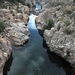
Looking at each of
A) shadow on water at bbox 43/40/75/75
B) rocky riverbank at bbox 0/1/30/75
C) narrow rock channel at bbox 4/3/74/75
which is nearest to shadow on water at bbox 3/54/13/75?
narrow rock channel at bbox 4/3/74/75

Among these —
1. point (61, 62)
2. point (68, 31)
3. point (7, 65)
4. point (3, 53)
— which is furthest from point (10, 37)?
point (68, 31)

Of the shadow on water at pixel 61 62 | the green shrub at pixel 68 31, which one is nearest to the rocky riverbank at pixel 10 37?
the shadow on water at pixel 61 62

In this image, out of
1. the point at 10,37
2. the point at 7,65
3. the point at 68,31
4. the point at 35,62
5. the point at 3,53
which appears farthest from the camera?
the point at 10,37

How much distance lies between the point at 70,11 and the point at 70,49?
2376cm

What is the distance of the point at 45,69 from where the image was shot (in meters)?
39.3

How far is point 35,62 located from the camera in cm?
4206

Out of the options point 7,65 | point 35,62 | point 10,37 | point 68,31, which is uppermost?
point 68,31

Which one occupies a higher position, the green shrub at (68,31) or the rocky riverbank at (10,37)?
the green shrub at (68,31)

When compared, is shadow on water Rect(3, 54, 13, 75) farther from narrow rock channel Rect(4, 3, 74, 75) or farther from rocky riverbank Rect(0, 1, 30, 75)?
rocky riverbank Rect(0, 1, 30, 75)

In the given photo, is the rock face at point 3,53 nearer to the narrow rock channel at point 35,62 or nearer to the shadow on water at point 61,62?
the narrow rock channel at point 35,62

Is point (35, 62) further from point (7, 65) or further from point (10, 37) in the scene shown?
point (10, 37)

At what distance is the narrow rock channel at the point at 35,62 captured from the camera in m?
38.4

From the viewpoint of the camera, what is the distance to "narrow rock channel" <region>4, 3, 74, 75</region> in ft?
126

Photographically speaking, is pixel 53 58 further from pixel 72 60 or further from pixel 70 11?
pixel 70 11
